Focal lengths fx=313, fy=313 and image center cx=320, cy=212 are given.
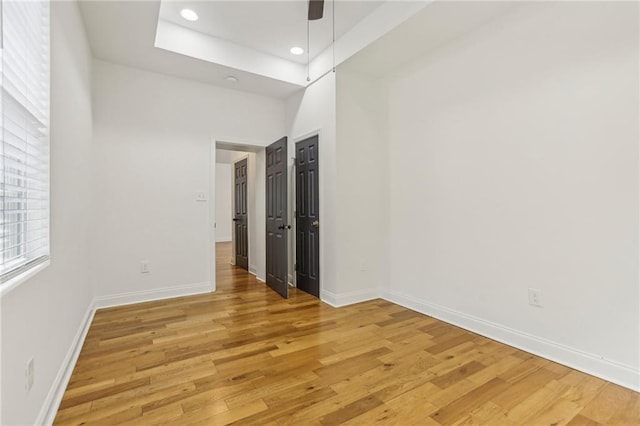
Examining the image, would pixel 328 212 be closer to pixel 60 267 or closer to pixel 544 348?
pixel 544 348

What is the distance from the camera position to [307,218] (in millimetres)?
4199

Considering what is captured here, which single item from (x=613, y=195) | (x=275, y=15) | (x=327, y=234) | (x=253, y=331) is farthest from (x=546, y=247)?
(x=275, y=15)

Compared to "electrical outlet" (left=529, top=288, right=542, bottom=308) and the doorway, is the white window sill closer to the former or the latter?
the doorway

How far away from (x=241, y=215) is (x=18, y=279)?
452 centimetres

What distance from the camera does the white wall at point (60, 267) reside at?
4.29 feet

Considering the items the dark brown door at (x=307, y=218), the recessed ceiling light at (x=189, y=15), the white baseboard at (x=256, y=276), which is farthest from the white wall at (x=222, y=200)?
the recessed ceiling light at (x=189, y=15)

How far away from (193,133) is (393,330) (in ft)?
11.0

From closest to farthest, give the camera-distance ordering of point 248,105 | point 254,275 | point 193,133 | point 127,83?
point 127,83 < point 193,133 < point 248,105 < point 254,275

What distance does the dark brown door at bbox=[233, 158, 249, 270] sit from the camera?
565cm

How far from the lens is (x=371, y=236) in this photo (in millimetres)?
3896

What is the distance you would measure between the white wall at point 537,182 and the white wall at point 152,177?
268 cm

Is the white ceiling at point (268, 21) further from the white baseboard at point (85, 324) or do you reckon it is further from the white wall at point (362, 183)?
the white baseboard at point (85, 324)

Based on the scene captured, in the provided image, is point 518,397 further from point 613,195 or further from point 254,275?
point 254,275

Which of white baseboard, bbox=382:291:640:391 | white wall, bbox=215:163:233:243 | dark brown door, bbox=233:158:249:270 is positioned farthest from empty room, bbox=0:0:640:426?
white wall, bbox=215:163:233:243
